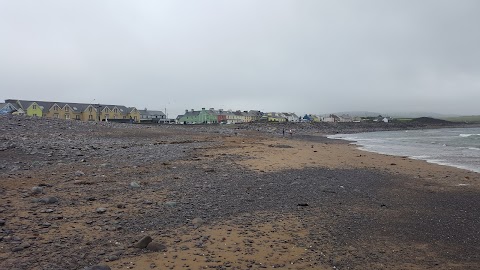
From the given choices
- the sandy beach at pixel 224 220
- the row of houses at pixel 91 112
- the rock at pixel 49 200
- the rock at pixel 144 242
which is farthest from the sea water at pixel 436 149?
the row of houses at pixel 91 112

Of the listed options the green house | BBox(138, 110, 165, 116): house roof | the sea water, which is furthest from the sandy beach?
the green house

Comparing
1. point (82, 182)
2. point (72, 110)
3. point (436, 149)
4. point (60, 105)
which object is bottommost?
point (436, 149)

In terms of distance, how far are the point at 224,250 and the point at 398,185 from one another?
9.89 m

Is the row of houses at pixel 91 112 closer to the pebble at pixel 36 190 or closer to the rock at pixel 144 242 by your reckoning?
the pebble at pixel 36 190

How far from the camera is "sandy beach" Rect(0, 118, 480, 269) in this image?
5.47 m

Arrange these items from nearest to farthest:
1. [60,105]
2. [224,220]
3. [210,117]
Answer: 1. [224,220]
2. [60,105]
3. [210,117]

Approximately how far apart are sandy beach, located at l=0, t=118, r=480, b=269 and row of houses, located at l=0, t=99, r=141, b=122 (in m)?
75.5

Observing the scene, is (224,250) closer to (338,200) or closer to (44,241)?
(44,241)

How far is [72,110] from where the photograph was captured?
90.4m

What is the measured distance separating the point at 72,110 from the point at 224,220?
95.1m

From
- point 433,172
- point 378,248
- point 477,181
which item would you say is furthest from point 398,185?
point 378,248

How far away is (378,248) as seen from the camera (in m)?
6.29

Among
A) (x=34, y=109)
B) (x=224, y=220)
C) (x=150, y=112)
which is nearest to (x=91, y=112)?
(x=34, y=109)

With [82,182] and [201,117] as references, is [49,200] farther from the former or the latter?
[201,117]
